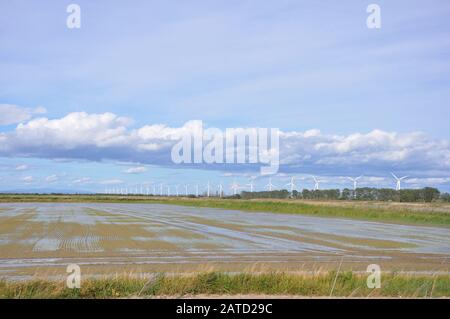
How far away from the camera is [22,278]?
12820mm

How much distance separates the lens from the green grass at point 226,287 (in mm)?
10469

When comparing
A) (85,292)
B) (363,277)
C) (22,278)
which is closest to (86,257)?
(22,278)

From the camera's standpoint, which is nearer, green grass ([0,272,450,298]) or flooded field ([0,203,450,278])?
green grass ([0,272,450,298])

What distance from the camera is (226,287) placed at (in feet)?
36.6

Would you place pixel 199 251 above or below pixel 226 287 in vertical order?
below

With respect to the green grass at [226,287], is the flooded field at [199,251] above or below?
below

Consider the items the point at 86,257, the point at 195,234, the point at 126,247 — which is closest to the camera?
the point at 86,257

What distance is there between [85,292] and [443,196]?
109591mm

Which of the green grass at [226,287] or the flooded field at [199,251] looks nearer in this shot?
the green grass at [226,287]

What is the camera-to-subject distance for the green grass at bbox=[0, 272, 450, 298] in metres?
10.5
